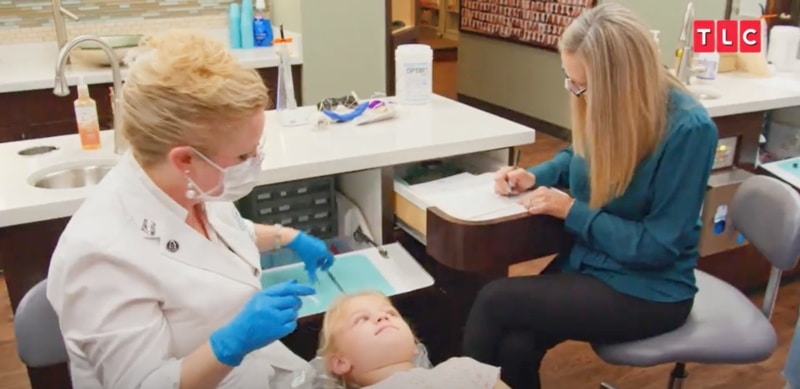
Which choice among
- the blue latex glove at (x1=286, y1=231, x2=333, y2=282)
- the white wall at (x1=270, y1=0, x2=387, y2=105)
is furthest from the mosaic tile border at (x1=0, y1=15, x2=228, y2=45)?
the blue latex glove at (x1=286, y1=231, x2=333, y2=282)

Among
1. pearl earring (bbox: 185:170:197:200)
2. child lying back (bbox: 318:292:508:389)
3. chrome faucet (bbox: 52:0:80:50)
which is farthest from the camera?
chrome faucet (bbox: 52:0:80:50)

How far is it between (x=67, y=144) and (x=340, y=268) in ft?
2.91

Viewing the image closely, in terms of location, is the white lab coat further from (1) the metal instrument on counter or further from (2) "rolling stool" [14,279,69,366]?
(1) the metal instrument on counter

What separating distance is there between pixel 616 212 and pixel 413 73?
2.93 feet

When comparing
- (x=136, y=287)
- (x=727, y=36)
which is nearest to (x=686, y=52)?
(x=727, y=36)

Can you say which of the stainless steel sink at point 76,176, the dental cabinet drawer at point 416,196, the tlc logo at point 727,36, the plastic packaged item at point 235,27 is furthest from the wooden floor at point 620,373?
the plastic packaged item at point 235,27

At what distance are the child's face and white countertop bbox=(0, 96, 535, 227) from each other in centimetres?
40

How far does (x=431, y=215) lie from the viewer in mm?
1732

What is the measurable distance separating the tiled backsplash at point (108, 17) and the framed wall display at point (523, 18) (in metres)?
2.10

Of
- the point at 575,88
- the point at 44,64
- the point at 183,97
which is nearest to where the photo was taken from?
the point at 183,97

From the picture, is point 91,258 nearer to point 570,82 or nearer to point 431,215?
point 431,215

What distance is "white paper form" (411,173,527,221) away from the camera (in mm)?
1727

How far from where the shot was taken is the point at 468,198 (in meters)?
1.84

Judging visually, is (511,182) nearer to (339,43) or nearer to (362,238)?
(362,238)
